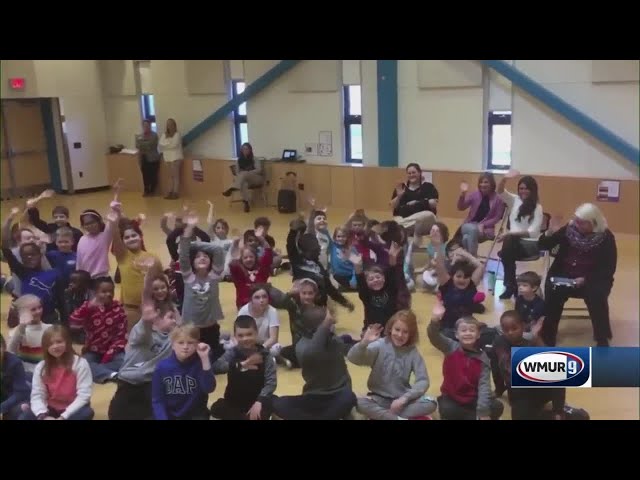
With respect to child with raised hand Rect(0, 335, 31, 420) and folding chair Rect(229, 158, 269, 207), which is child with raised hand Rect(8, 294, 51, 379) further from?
folding chair Rect(229, 158, 269, 207)

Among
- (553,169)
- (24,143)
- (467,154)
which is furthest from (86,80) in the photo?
(553,169)

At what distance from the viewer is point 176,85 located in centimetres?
805

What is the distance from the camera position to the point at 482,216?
621cm

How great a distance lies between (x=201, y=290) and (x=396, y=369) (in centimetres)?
155

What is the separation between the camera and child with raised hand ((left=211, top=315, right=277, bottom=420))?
3670 mm

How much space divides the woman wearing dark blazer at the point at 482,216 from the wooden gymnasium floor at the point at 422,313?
367mm

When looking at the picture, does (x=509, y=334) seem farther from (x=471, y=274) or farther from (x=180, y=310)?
(x=180, y=310)

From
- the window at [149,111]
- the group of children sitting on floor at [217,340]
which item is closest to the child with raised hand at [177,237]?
the group of children sitting on floor at [217,340]

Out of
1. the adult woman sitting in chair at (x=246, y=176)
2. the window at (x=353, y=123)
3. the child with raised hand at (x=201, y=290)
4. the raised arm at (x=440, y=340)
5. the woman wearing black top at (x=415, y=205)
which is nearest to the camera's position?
the raised arm at (x=440, y=340)

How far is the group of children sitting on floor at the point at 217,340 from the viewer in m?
3.59

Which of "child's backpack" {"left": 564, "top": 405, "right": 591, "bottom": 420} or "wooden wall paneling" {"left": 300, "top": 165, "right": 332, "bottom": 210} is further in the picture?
"wooden wall paneling" {"left": 300, "top": 165, "right": 332, "bottom": 210}

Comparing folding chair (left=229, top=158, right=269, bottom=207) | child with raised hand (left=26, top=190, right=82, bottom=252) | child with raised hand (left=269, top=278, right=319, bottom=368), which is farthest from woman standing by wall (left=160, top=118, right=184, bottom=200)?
child with raised hand (left=269, top=278, right=319, bottom=368)

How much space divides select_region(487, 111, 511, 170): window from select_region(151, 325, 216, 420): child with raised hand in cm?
553

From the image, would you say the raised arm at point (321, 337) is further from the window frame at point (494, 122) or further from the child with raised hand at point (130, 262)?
the window frame at point (494, 122)
